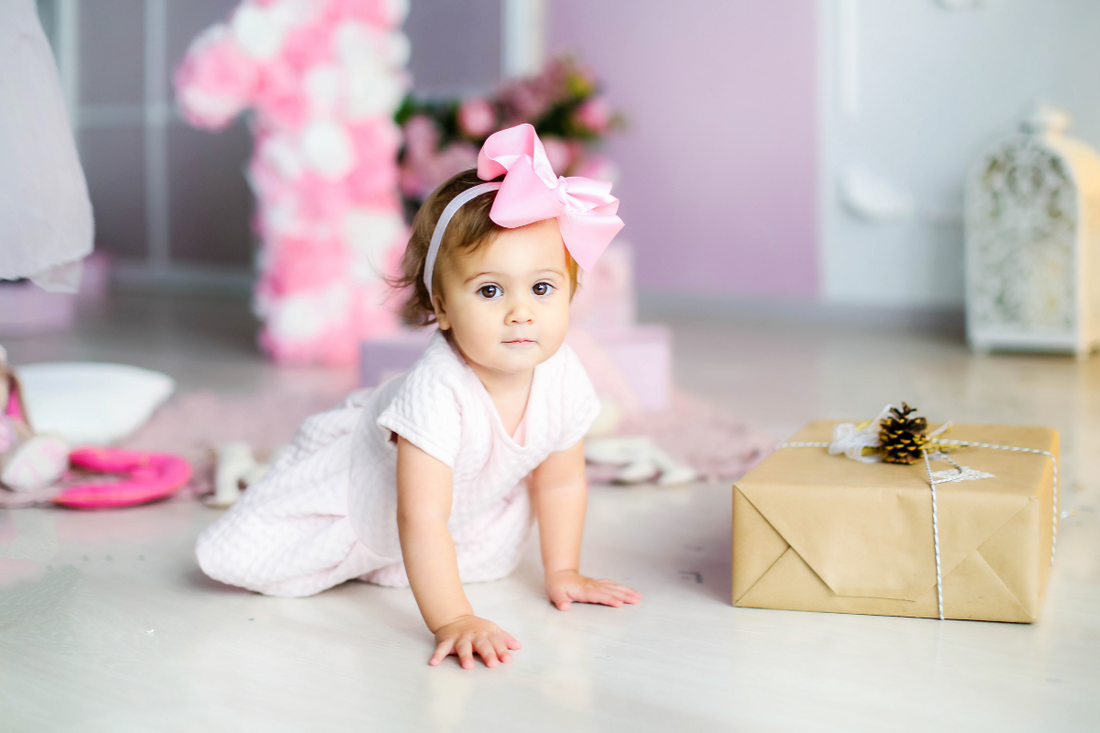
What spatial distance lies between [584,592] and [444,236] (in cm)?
38

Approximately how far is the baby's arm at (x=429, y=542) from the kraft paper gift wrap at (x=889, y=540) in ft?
0.87

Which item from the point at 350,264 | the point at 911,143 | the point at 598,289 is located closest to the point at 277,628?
the point at 598,289

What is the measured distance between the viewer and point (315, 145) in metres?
2.51

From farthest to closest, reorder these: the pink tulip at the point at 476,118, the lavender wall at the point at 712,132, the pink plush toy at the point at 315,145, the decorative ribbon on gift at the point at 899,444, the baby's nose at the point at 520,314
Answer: the lavender wall at the point at 712,132 → the pink tulip at the point at 476,118 → the pink plush toy at the point at 315,145 → the decorative ribbon on gift at the point at 899,444 → the baby's nose at the point at 520,314

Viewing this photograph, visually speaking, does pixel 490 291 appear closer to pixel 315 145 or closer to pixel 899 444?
pixel 899 444

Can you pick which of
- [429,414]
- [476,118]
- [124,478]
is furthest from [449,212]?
[476,118]

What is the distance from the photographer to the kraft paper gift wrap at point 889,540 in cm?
94

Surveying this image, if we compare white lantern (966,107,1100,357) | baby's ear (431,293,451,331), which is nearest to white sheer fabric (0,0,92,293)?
baby's ear (431,293,451,331)

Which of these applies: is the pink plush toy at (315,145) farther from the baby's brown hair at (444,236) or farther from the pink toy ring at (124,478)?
the baby's brown hair at (444,236)

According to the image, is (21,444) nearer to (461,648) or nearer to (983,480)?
(461,648)

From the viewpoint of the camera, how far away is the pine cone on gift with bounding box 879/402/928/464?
3.41 ft

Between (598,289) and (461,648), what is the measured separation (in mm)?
1575

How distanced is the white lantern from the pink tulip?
1.35m

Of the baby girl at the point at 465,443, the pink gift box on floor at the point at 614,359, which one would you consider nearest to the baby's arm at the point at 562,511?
the baby girl at the point at 465,443
